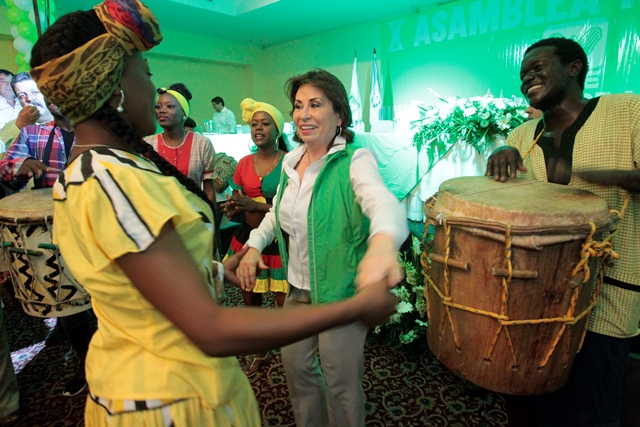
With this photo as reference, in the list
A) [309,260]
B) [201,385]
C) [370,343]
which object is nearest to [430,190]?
[370,343]

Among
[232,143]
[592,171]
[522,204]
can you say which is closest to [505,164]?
[592,171]

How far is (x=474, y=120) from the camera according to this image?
390 centimetres

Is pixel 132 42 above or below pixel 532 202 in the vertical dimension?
above

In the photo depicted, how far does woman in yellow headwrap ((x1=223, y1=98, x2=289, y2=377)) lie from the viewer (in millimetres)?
2707

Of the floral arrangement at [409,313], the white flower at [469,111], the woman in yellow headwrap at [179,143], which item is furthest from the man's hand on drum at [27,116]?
the white flower at [469,111]

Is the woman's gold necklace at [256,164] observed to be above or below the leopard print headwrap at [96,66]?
below

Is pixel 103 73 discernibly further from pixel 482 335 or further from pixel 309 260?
pixel 482 335

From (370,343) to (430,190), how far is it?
225 centimetres

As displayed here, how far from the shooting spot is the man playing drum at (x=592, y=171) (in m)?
1.51

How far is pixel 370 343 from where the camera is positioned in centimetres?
312

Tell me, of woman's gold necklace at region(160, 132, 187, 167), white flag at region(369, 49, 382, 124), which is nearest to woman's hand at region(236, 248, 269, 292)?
woman's gold necklace at region(160, 132, 187, 167)

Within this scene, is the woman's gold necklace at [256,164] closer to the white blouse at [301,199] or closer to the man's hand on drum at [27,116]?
the white blouse at [301,199]

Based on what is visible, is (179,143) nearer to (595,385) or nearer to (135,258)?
(135,258)

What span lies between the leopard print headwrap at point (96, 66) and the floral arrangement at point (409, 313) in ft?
8.12
